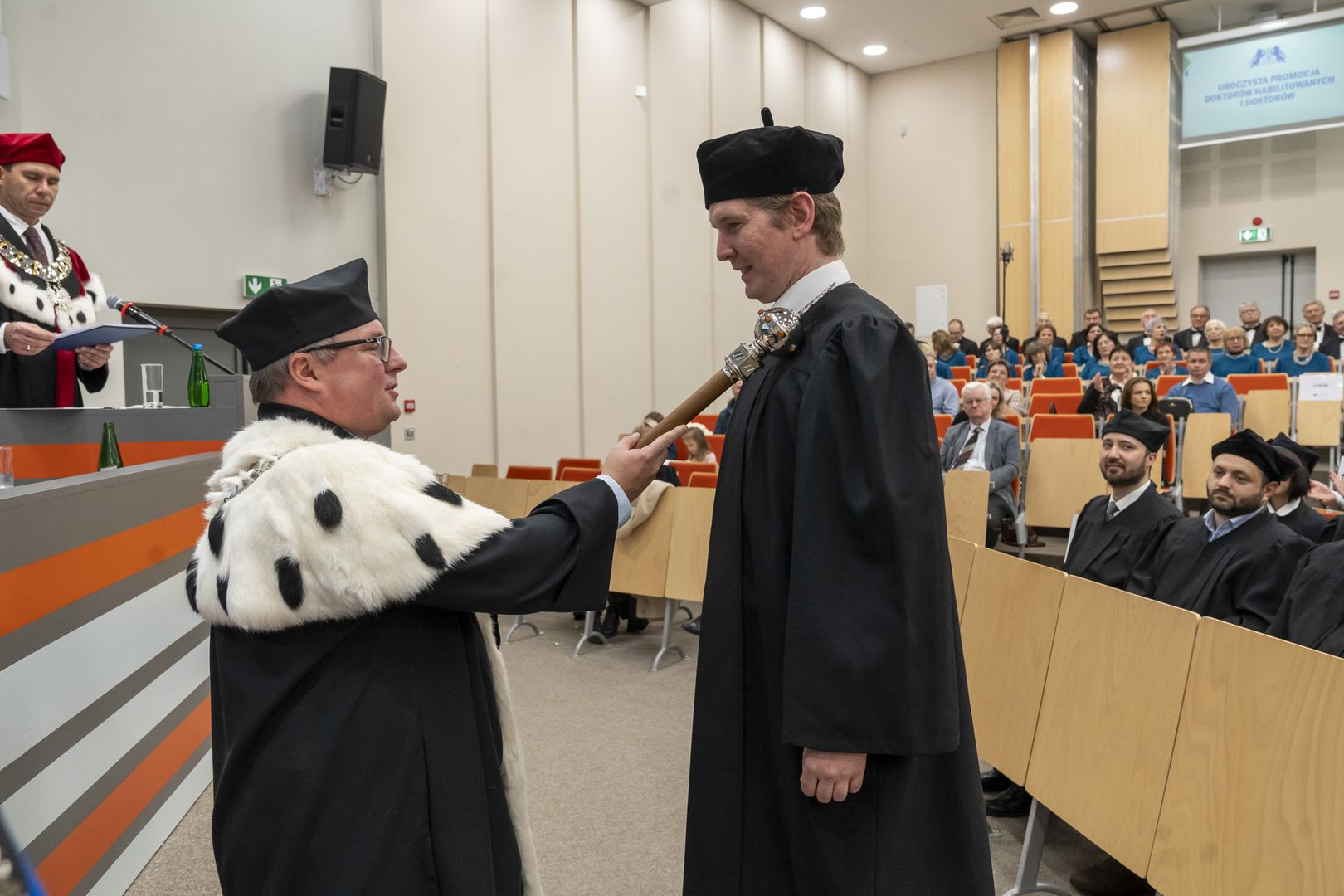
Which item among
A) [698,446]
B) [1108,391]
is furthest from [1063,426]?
[698,446]

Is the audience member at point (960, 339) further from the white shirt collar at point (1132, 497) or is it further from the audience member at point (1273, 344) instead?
the white shirt collar at point (1132, 497)

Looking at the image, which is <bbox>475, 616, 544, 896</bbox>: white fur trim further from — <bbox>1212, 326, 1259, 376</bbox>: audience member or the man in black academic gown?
<bbox>1212, 326, 1259, 376</bbox>: audience member

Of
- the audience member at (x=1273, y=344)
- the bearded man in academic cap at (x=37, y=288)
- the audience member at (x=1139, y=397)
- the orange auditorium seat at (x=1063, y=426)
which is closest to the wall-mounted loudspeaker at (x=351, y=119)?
the bearded man in academic cap at (x=37, y=288)

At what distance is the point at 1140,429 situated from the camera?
13.5 ft

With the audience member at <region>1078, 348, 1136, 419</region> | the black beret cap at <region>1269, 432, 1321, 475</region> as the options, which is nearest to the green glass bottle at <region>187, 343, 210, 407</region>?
the black beret cap at <region>1269, 432, 1321, 475</region>

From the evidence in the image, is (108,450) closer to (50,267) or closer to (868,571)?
(50,267)

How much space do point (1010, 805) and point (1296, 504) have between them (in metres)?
1.67

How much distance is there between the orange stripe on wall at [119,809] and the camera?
2.15m

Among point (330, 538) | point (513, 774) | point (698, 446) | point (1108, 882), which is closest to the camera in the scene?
point (330, 538)

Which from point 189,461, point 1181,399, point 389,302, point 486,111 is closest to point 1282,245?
point 1181,399

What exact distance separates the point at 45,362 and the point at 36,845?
199cm

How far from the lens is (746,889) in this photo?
1.57m

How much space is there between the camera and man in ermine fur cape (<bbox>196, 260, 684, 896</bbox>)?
1278mm

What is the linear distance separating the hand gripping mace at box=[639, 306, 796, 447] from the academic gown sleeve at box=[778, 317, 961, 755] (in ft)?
0.41
